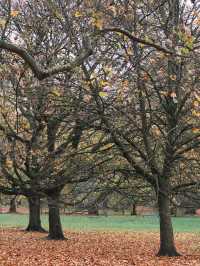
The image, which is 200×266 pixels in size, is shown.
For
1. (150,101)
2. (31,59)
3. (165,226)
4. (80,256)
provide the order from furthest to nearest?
1. (165,226)
2. (80,256)
3. (150,101)
4. (31,59)

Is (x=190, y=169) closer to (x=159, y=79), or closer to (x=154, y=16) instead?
(x=159, y=79)

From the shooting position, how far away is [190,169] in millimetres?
16406

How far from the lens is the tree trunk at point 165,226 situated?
53.1 ft

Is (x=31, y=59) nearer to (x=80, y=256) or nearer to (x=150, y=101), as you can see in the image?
(x=150, y=101)

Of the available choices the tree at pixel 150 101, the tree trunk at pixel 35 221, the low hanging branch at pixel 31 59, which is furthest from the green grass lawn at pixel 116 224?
the low hanging branch at pixel 31 59

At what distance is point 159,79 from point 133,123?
1.49 metres

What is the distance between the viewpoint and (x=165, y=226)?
16.5 m

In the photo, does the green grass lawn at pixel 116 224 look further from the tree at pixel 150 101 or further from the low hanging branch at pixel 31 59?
the low hanging branch at pixel 31 59

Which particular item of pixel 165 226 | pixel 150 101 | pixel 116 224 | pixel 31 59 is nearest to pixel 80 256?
pixel 165 226

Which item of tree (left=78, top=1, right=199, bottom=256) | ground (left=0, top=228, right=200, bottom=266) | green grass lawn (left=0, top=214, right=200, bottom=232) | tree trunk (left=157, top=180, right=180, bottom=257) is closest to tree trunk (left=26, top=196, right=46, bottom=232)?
green grass lawn (left=0, top=214, right=200, bottom=232)

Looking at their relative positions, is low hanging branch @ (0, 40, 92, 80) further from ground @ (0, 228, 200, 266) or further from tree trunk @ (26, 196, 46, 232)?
tree trunk @ (26, 196, 46, 232)

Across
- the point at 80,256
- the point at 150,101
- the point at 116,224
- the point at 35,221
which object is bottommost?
the point at 80,256

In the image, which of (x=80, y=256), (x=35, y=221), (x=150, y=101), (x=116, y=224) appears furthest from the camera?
(x=116, y=224)

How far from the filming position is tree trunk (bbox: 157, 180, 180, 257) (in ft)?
53.1
